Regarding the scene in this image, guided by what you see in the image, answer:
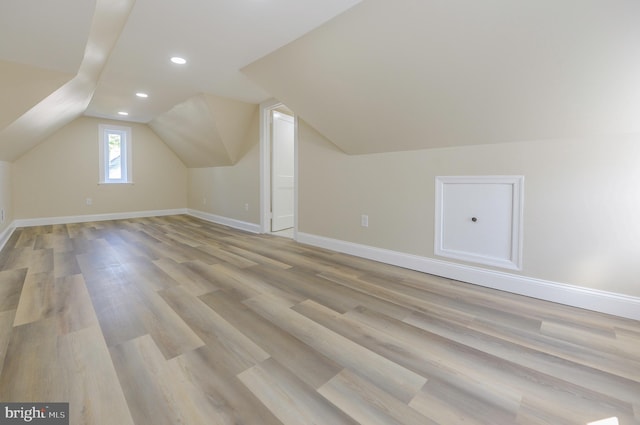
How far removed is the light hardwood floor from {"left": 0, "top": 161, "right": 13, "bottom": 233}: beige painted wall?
6.72ft

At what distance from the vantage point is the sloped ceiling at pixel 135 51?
6.06 feet

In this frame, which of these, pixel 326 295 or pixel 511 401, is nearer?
pixel 511 401

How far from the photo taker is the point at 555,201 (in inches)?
78.2

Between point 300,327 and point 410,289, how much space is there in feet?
3.27

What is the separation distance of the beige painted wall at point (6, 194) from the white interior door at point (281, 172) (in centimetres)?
344

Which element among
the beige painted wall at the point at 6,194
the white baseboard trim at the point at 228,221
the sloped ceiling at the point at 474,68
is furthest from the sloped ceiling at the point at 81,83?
the white baseboard trim at the point at 228,221

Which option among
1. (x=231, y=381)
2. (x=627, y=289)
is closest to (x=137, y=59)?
(x=231, y=381)

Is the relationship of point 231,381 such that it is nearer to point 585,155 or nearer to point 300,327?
point 300,327

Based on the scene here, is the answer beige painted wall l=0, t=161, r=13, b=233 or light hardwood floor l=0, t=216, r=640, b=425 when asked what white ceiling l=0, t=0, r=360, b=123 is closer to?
light hardwood floor l=0, t=216, r=640, b=425

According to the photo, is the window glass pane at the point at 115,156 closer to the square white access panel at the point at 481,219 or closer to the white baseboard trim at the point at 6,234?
the white baseboard trim at the point at 6,234

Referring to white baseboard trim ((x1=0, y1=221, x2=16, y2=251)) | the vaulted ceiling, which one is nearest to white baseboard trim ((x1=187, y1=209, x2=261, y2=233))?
the vaulted ceiling

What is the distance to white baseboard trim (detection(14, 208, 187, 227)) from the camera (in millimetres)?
4797

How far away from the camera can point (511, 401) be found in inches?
42.8

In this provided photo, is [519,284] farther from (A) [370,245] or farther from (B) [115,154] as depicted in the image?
(B) [115,154]
